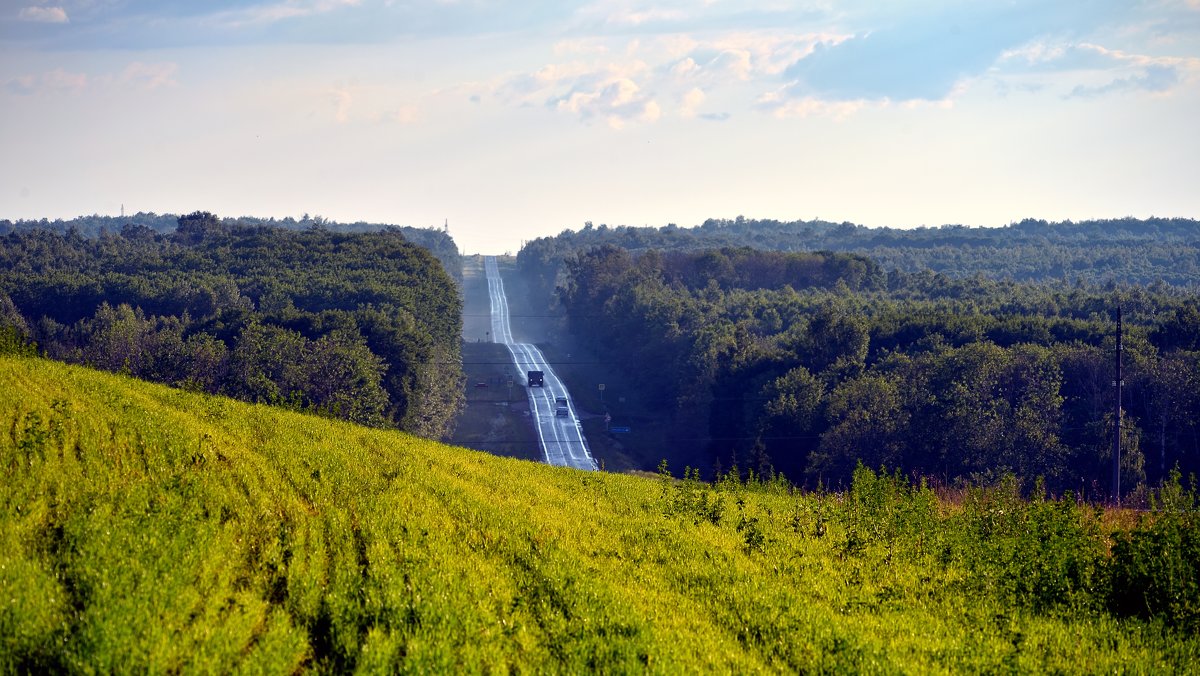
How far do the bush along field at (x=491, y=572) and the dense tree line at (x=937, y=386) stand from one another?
29.2 m

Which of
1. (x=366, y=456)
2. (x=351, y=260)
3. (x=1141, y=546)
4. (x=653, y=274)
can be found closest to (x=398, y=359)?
(x=351, y=260)

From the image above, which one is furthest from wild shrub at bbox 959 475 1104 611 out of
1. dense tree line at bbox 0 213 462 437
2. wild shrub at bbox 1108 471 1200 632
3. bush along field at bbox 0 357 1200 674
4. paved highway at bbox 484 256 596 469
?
paved highway at bbox 484 256 596 469

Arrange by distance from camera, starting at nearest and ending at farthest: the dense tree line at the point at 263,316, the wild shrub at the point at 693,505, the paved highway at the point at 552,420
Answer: the wild shrub at the point at 693,505, the dense tree line at the point at 263,316, the paved highway at the point at 552,420

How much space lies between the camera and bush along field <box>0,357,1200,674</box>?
1137 centimetres

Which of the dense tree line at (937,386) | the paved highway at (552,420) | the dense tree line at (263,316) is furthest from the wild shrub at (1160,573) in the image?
the paved highway at (552,420)

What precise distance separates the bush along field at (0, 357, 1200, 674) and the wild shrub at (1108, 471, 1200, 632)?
1.4 inches

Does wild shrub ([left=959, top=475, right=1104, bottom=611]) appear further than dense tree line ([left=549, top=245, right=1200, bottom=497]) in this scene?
No

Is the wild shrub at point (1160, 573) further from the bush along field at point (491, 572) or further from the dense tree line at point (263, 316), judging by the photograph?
the dense tree line at point (263, 316)

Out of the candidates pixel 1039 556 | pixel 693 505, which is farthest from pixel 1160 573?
pixel 693 505

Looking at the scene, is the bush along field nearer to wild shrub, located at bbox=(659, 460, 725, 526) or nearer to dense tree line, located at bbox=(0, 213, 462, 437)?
wild shrub, located at bbox=(659, 460, 725, 526)

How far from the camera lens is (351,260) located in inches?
4306

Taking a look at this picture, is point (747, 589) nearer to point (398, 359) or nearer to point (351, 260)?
point (398, 359)

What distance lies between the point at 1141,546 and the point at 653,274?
120019mm

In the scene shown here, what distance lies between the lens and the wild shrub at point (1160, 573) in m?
14.2
